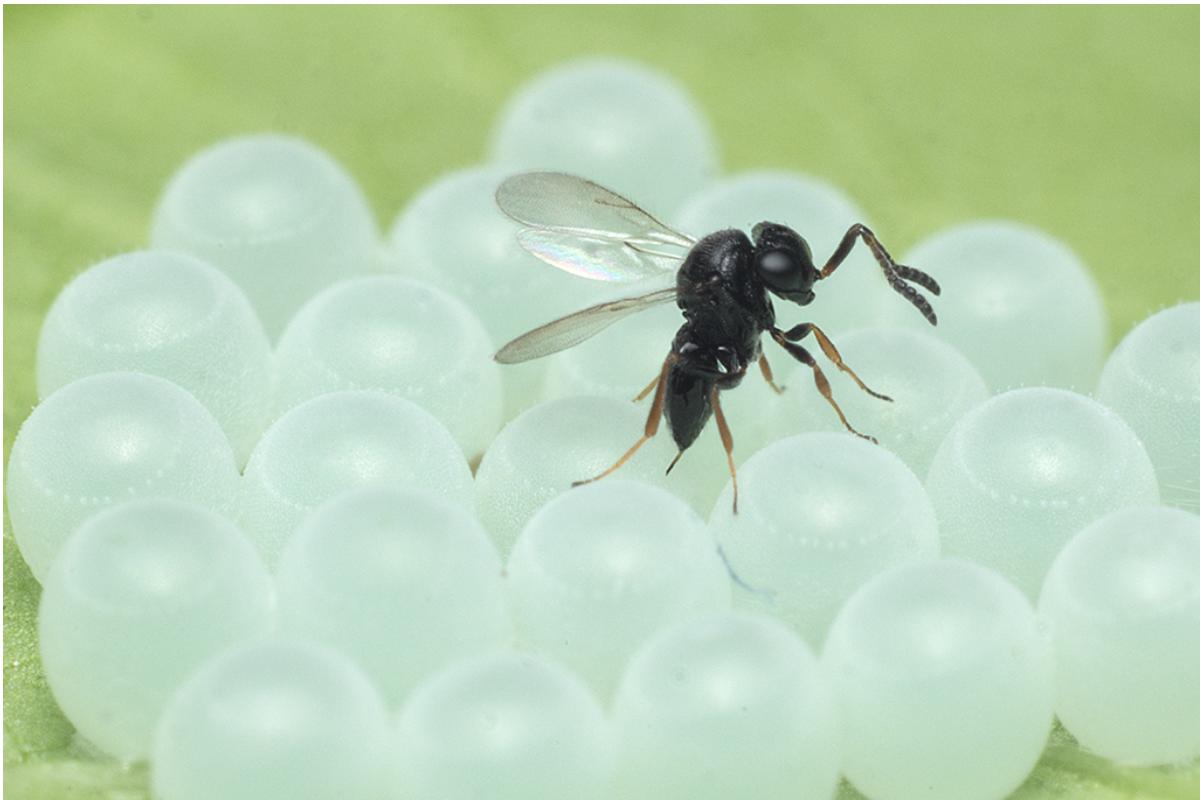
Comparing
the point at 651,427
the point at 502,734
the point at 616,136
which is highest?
the point at 616,136

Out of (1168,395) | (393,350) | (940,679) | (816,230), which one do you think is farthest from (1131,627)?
(393,350)

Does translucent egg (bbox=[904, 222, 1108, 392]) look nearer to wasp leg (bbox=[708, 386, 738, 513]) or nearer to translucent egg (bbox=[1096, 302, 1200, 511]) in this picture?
translucent egg (bbox=[1096, 302, 1200, 511])

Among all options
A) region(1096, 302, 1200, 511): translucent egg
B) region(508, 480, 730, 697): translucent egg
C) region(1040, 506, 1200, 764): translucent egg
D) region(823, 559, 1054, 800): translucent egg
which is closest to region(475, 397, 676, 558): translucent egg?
region(508, 480, 730, 697): translucent egg

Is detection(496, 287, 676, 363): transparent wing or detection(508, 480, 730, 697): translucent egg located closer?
detection(508, 480, 730, 697): translucent egg

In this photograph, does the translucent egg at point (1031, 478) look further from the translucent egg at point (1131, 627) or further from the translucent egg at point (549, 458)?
the translucent egg at point (549, 458)

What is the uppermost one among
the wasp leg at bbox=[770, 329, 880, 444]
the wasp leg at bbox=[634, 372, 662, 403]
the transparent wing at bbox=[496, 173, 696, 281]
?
the transparent wing at bbox=[496, 173, 696, 281]

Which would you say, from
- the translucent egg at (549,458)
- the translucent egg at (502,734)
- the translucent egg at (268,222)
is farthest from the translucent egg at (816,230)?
the translucent egg at (502,734)

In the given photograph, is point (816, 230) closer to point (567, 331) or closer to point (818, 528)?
point (567, 331)

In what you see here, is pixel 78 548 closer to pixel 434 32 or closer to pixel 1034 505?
pixel 1034 505
